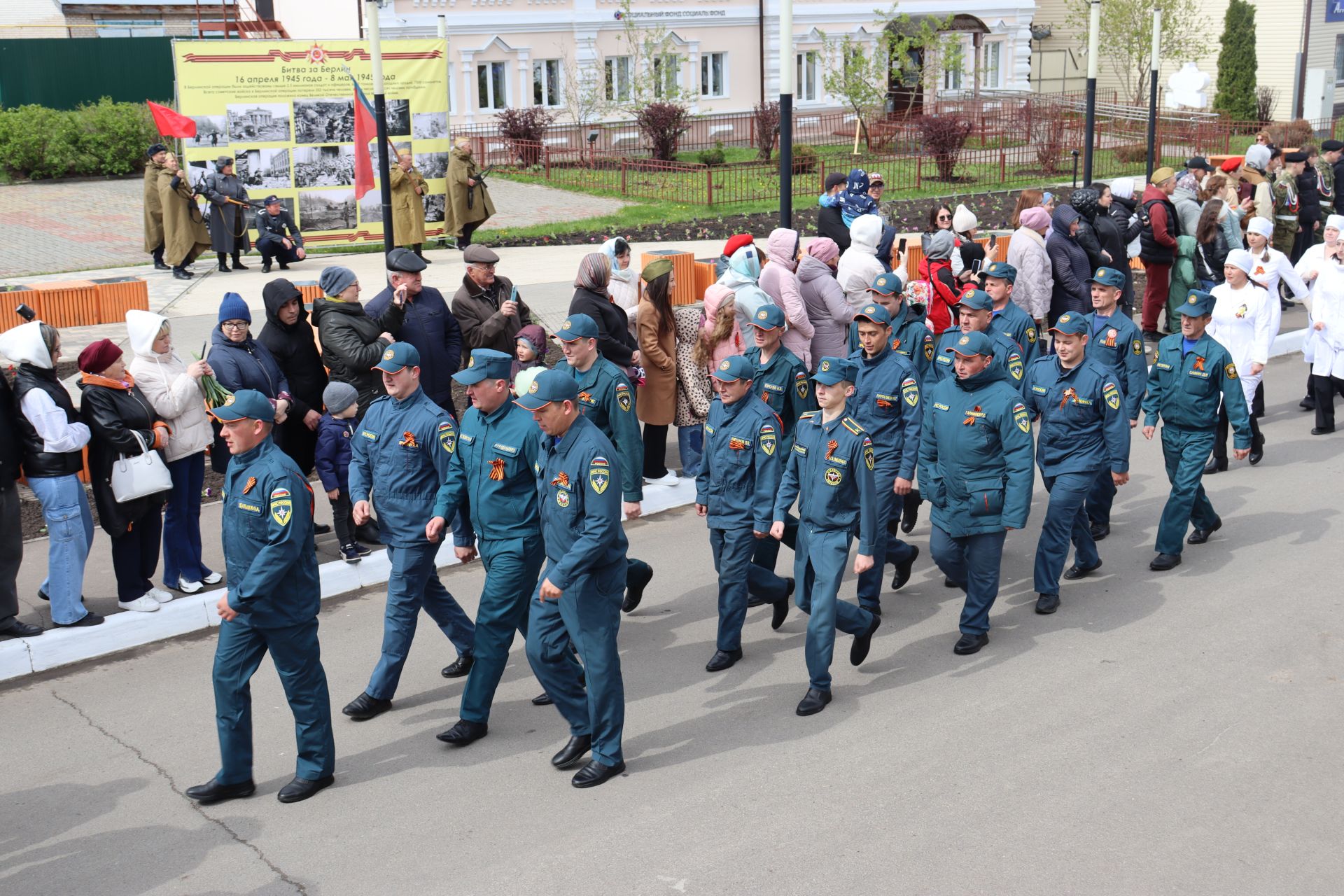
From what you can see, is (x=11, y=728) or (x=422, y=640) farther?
(x=422, y=640)

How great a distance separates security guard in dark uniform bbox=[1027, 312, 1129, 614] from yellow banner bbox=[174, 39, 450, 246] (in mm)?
12398

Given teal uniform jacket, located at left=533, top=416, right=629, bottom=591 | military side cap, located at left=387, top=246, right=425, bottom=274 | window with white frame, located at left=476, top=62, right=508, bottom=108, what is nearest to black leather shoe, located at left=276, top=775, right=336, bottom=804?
teal uniform jacket, located at left=533, top=416, right=629, bottom=591

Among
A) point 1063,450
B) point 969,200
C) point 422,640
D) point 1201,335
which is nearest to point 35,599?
point 422,640

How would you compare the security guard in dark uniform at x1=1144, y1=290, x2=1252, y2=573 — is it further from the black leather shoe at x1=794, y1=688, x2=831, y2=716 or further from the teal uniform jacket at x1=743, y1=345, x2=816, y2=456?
the black leather shoe at x1=794, y1=688, x2=831, y2=716

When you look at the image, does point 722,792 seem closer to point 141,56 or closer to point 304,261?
point 304,261

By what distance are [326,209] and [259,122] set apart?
1.51 metres

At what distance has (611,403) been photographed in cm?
800

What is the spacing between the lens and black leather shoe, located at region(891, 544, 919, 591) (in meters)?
8.56

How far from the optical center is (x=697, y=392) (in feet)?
33.4

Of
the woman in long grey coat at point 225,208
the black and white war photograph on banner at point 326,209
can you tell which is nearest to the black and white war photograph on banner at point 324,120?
the black and white war photograph on banner at point 326,209

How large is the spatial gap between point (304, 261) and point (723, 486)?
1345cm

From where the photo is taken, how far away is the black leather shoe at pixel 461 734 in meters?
6.63

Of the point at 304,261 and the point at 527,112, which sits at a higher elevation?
the point at 527,112

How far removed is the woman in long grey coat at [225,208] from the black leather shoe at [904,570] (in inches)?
490
